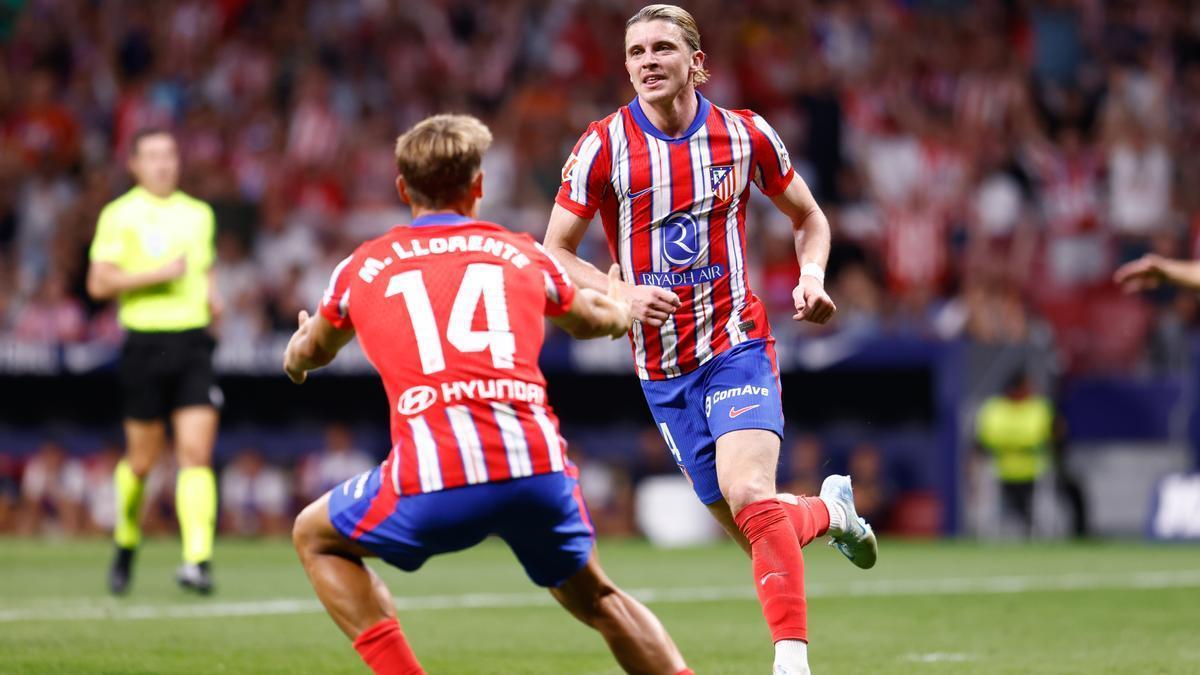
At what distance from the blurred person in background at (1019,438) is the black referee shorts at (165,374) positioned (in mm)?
9236

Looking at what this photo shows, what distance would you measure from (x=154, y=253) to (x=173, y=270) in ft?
1.17

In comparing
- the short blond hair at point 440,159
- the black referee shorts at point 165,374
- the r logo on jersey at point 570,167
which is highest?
the r logo on jersey at point 570,167

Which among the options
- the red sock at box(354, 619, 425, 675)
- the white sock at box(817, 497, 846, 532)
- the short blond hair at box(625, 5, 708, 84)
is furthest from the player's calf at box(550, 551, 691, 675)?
the short blond hair at box(625, 5, 708, 84)

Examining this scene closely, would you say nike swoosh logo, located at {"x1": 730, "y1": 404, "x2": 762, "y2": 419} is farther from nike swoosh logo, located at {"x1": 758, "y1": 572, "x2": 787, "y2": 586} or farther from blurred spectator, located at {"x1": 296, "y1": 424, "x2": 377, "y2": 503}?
blurred spectator, located at {"x1": 296, "y1": 424, "x2": 377, "y2": 503}

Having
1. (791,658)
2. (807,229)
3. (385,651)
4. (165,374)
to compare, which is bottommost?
(791,658)

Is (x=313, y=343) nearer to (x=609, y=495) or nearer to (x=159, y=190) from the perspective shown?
(x=159, y=190)

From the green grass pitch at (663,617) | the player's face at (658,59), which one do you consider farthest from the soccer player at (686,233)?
the green grass pitch at (663,617)

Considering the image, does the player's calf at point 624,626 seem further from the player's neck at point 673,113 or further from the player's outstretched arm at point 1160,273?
the player's outstretched arm at point 1160,273

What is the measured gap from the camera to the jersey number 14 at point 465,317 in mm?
4715

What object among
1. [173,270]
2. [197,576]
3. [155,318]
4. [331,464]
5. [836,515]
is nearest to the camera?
[836,515]

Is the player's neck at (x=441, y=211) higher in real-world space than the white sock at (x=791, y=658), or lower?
higher

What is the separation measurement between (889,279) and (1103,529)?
3.33 meters

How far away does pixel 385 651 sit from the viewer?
485 cm

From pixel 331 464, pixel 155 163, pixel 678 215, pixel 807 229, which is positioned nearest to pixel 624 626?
pixel 678 215
